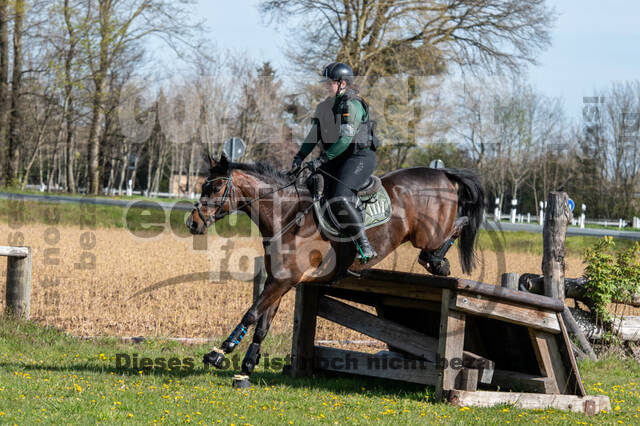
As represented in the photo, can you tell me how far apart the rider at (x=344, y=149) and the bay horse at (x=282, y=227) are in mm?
244

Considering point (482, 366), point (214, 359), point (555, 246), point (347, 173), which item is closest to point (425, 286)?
point (482, 366)

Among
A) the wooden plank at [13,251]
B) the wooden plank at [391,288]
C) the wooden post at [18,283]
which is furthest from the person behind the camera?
the wooden post at [18,283]

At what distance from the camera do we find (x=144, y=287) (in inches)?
470

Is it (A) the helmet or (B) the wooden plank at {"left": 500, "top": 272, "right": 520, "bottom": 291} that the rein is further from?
(B) the wooden plank at {"left": 500, "top": 272, "right": 520, "bottom": 291}

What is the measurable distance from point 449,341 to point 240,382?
2046mm

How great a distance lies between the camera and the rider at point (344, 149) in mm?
6430

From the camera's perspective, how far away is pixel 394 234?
7227mm

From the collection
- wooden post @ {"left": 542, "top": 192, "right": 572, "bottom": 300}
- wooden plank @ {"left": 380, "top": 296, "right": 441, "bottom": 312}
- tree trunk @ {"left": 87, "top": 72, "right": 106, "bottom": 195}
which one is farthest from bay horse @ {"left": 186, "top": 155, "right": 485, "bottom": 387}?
tree trunk @ {"left": 87, "top": 72, "right": 106, "bottom": 195}

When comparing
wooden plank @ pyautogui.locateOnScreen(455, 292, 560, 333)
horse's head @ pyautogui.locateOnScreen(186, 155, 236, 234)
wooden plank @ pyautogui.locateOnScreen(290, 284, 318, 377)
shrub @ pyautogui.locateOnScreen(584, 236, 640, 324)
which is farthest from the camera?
shrub @ pyautogui.locateOnScreen(584, 236, 640, 324)

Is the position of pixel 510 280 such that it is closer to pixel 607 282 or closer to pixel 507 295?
pixel 607 282

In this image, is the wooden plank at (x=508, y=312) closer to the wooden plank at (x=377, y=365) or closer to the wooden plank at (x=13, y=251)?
the wooden plank at (x=377, y=365)

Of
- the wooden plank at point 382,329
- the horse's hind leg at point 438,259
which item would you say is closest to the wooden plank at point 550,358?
the wooden plank at point 382,329

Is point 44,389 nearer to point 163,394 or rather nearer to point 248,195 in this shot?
point 163,394

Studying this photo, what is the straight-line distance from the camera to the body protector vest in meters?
6.48
